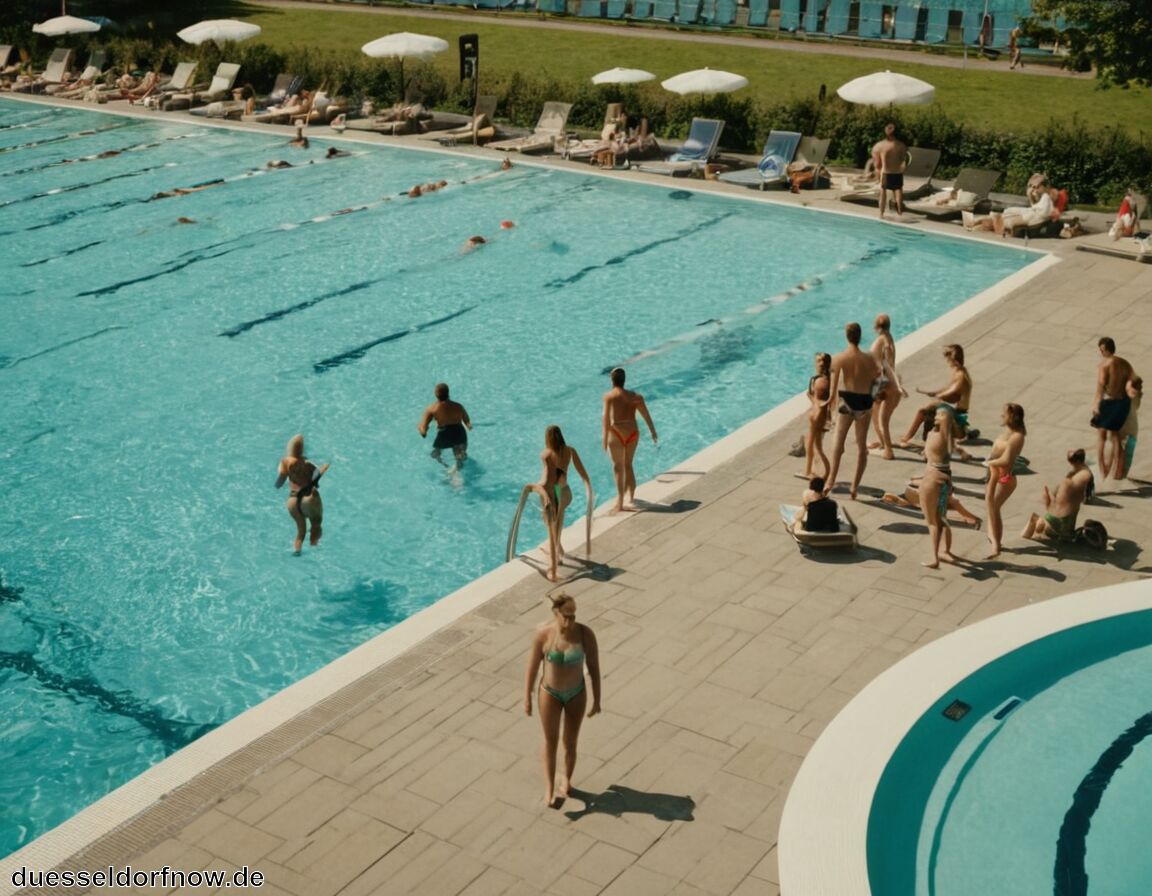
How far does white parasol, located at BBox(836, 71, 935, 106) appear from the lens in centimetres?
2527

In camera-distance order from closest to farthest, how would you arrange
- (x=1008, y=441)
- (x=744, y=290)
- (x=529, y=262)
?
1. (x=1008, y=441)
2. (x=744, y=290)
3. (x=529, y=262)

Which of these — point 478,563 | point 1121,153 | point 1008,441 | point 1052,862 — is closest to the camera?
point 1052,862

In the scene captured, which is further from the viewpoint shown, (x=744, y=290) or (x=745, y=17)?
(x=745, y=17)

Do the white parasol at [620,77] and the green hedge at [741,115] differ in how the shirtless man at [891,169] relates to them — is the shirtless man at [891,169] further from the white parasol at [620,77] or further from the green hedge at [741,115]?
the white parasol at [620,77]

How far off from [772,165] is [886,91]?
2.78 meters

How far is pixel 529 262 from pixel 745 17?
2686cm

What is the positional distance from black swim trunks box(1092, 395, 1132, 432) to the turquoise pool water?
2871 mm

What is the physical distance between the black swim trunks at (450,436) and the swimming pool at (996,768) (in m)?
6.16

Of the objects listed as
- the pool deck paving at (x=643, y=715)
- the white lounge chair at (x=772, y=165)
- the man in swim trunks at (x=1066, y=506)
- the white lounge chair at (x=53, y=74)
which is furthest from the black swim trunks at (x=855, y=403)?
the white lounge chair at (x=53, y=74)

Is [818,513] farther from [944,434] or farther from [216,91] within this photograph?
[216,91]

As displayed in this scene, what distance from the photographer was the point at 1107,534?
12164 mm

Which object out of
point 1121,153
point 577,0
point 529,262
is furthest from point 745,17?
point 529,262

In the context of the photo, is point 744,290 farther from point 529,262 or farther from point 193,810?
point 193,810

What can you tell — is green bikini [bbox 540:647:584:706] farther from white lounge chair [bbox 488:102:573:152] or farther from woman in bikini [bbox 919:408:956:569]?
white lounge chair [bbox 488:102:573:152]
